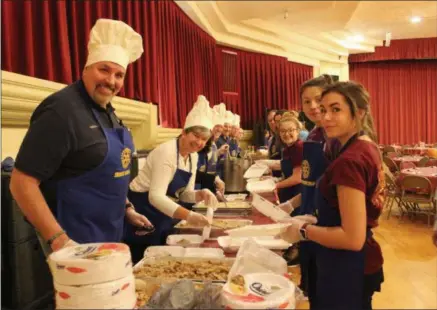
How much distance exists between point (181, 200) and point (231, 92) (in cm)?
493

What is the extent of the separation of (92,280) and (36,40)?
5.52 feet

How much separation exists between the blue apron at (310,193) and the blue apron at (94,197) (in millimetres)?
519

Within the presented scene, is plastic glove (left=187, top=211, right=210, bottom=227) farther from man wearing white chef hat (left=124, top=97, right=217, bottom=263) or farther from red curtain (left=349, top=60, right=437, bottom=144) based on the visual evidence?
red curtain (left=349, top=60, right=437, bottom=144)

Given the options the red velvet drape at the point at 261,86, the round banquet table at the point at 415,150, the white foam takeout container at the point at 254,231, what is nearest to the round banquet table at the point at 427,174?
the round banquet table at the point at 415,150

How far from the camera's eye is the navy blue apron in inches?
32.7

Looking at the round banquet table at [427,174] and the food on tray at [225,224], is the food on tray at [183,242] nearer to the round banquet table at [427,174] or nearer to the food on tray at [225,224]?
the food on tray at [225,224]

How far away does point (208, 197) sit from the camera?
181 cm

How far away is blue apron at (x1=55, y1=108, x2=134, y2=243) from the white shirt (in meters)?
0.46

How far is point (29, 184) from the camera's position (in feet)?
3.18

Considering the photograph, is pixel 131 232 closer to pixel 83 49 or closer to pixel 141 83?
pixel 83 49

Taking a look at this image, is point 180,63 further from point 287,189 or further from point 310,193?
point 310,193

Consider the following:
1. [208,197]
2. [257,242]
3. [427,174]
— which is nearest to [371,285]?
[257,242]

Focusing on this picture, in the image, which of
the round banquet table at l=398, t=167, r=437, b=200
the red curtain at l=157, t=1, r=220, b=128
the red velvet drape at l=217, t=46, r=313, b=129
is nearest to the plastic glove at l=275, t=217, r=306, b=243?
the red curtain at l=157, t=1, r=220, b=128

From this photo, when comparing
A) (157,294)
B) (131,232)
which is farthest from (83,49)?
(157,294)
